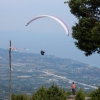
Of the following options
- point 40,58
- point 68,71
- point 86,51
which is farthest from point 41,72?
point 86,51

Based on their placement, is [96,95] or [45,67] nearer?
[96,95]

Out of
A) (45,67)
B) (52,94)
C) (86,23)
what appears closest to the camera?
(52,94)

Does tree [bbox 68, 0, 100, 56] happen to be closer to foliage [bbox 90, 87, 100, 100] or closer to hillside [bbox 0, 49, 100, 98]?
foliage [bbox 90, 87, 100, 100]

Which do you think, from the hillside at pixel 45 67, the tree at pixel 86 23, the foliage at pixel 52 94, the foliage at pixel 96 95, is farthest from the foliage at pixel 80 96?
the hillside at pixel 45 67

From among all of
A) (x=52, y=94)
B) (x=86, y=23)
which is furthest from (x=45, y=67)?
(x=52, y=94)

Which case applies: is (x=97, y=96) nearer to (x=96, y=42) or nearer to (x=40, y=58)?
(x=96, y=42)

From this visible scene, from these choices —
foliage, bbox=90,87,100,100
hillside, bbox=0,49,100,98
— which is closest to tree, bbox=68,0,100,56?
foliage, bbox=90,87,100,100

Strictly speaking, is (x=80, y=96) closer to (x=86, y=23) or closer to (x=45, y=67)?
(x=86, y=23)

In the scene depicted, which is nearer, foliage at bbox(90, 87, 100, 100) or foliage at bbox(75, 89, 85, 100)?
foliage at bbox(90, 87, 100, 100)
